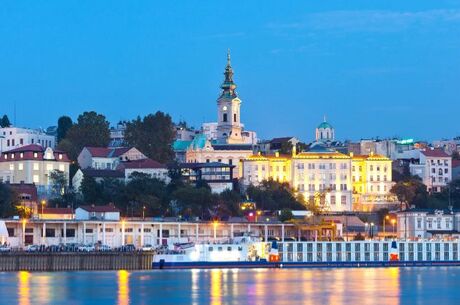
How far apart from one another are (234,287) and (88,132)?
74.2 m

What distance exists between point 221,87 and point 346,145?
15.5 metres

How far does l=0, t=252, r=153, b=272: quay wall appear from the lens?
320 feet

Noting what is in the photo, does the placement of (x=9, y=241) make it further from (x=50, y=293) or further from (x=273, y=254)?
(x=50, y=293)

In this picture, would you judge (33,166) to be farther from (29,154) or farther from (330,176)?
(330,176)

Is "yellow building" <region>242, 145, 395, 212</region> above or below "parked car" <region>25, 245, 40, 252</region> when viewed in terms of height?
above

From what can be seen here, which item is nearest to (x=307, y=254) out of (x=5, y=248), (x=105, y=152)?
(x=5, y=248)

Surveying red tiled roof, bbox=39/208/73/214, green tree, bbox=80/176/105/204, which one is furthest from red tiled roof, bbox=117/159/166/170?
red tiled roof, bbox=39/208/73/214

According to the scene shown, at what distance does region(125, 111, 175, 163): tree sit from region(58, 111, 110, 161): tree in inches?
114

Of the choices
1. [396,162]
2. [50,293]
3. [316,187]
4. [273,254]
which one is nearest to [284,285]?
[50,293]

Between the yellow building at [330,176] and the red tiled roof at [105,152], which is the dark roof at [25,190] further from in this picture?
the yellow building at [330,176]

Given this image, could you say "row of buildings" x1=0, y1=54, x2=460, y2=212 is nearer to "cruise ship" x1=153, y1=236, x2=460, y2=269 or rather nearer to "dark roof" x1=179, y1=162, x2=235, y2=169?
"dark roof" x1=179, y1=162, x2=235, y2=169

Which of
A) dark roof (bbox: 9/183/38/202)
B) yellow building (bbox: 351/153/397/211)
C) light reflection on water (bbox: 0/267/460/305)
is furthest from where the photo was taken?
yellow building (bbox: 351/153/397/211)

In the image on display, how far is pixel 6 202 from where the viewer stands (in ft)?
362

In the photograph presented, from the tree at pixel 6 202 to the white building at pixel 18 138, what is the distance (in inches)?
1388
